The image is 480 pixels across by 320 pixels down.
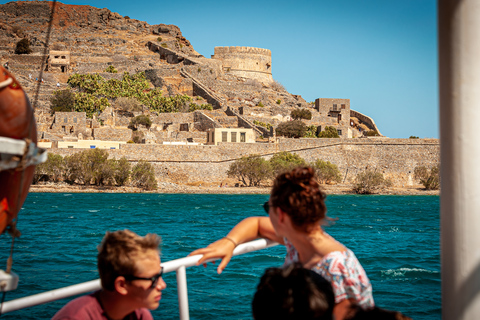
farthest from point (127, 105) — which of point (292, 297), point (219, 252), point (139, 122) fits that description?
point (292, 297)

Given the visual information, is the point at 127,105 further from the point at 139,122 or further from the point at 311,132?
the point at 311,132

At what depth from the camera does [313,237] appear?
2.04 meters

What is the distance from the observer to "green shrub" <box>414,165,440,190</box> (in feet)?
131

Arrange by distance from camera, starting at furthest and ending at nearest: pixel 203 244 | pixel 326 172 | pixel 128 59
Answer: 1. pixel 128 59
2. pixel 326 172
3. pixel 203 244

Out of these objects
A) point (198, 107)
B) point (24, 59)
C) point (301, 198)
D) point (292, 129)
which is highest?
point (24, 59)

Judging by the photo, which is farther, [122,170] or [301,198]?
[122,170]

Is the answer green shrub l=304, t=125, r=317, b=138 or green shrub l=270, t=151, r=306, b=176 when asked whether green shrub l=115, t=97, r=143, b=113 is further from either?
green shrub l=304, t=125, r=317, b=138

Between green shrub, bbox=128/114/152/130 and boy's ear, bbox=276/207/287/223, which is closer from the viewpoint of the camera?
boy's ear, bbox=276/207/287/223

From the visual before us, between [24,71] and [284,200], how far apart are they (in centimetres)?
5326

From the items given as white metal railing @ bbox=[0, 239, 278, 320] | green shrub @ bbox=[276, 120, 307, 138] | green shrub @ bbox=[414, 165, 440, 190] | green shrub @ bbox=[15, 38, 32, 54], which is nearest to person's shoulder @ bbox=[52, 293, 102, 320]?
white metal railing @ bbox=[0, 239, 278, 320]

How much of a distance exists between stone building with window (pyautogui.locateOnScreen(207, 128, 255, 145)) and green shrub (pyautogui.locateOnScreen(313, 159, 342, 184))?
4.99m

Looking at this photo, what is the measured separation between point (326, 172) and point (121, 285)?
36906 mm

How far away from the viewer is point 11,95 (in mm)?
1590

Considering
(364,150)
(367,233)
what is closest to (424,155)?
(364,150)
